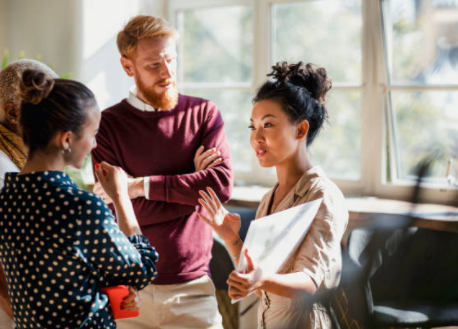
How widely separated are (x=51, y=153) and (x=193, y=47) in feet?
8.69

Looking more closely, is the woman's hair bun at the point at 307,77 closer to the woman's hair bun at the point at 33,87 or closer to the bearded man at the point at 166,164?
the bearded man at the point at 166,164

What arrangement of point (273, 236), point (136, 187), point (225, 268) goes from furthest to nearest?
1. point (225, 268)
2. point (136, 187)
3. point (273, 236)

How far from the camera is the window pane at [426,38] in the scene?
182mm

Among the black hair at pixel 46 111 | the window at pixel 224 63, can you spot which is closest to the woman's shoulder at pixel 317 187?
the black hair at pixel 46 111

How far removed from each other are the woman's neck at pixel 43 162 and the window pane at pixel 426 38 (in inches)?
38.2

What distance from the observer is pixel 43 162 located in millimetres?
1063

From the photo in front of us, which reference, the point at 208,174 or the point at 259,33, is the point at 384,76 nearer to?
the point at 208,174

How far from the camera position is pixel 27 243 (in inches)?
39.7

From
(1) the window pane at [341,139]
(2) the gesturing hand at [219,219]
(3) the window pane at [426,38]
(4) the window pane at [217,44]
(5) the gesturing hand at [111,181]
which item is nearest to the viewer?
(3) the window pane at [426,38]

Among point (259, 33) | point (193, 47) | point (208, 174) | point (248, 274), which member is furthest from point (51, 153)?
point (193, 47)

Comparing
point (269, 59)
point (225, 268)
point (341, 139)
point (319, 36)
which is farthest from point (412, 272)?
point (269, 59)

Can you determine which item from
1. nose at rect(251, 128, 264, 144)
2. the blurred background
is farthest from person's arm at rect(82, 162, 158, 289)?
the blurred background

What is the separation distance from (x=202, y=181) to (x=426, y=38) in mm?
1645

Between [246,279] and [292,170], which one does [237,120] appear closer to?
[292,170]
